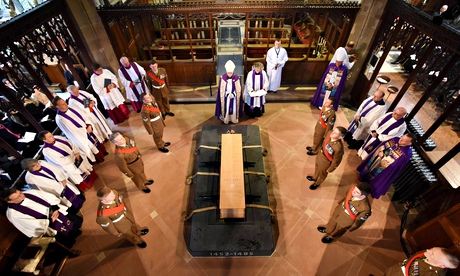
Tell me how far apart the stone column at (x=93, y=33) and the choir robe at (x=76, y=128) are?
1990mm

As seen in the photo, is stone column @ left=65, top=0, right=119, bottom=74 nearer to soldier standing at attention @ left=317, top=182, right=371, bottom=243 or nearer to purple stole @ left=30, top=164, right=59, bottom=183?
purple stole @ left=30, top=164, right=59, bottom=183

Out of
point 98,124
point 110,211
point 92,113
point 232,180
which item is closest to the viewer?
point 110,211

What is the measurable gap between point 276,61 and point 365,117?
2.58 meters

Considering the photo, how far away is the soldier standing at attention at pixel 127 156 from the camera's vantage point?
12.2 ft

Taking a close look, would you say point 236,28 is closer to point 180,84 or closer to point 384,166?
point 180,84

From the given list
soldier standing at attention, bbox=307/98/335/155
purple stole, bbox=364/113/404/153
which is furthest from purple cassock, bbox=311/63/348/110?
purple stole, bbox=364/113/404/153

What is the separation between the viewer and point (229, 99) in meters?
5.43

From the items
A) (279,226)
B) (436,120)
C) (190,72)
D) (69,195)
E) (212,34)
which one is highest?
(212,34)

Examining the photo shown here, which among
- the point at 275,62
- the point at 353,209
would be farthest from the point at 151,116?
the point at 353,209

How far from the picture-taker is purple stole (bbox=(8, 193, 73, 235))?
3197 millimetres

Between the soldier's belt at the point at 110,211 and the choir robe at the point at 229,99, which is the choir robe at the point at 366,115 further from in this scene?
the soldier's belt at the point at 110,211

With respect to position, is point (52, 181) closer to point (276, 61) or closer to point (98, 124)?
point (98, 124)

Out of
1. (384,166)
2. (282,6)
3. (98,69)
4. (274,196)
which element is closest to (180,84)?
(98,69)

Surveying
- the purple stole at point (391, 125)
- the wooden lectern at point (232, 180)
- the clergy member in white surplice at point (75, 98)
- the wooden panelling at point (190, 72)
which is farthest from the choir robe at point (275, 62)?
the clergy member in white surplice at point (75, 98)
